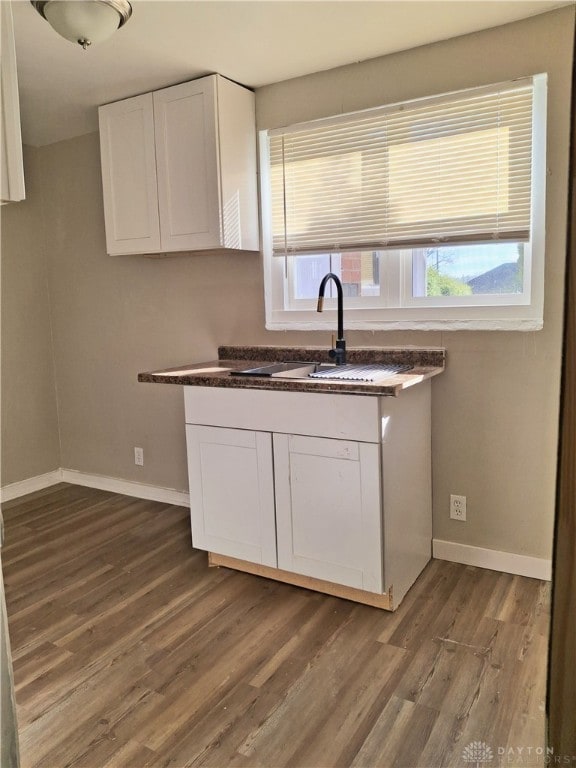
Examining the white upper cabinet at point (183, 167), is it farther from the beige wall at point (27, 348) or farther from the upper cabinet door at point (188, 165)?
the beige wall at point (27, 348)

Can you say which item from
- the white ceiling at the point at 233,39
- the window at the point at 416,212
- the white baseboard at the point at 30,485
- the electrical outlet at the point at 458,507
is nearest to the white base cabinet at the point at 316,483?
the electrical outlet at the point at 458,507

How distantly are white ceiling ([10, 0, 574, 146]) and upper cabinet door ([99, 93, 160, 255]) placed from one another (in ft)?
0.34

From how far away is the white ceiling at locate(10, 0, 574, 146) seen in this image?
2117 millimetres

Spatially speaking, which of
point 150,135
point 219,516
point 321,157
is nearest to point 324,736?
point 219,516

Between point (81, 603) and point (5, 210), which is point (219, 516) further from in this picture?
point (5, 210)

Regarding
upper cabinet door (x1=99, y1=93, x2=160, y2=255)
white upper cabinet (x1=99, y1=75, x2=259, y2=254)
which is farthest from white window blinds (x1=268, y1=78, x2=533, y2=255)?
upper cabinet door (x1=99, y1=93, x2=160, y2=255)

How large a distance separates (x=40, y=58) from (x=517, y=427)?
102 inches

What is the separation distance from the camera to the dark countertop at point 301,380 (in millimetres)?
2139

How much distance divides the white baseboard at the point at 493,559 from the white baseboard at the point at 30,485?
8.75 ft

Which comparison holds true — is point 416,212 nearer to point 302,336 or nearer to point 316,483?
point 302,336

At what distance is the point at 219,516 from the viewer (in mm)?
2598

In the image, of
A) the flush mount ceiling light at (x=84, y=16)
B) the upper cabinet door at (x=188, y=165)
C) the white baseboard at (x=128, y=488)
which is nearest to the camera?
the flush mount ceiling light at (x=84, y=16)

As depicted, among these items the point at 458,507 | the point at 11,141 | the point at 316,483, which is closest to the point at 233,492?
the point at 316,483

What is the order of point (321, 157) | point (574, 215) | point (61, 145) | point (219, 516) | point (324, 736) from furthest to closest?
point (61, 145), point (321, 157), point (219, 516), point (324, 736), point (574, 215)
